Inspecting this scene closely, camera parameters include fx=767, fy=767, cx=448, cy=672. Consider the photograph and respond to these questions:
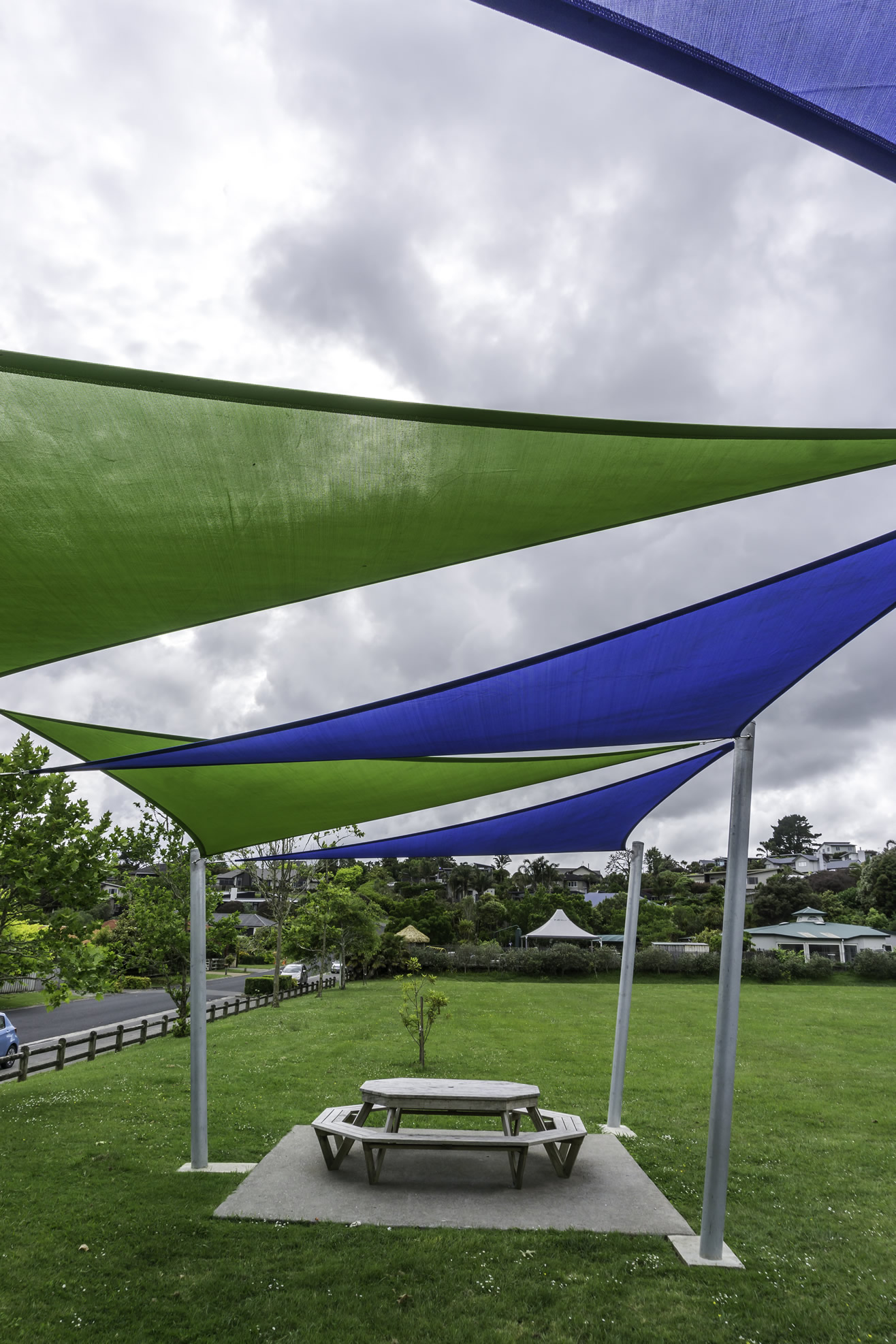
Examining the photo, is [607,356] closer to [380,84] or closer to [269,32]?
[380,84]

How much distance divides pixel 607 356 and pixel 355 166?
1567 mm

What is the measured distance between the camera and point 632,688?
384 centimetres

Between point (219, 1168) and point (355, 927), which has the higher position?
point (219, 1168)

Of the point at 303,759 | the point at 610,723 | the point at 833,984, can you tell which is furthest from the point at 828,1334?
the point at 833,984

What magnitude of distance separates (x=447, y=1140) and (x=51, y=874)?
521 cm

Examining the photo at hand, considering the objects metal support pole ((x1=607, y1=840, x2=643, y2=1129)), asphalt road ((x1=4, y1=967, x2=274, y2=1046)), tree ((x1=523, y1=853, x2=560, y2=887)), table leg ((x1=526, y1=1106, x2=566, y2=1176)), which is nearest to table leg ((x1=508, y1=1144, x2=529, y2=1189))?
table leg ((x1=526, y1=1106, x2=566, y2=1176))

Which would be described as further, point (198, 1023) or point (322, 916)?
point (322, 916)

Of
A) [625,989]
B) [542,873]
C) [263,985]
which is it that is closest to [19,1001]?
[263,985]

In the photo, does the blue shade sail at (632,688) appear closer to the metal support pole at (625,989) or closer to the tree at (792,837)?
the metal support pole at (625,989)

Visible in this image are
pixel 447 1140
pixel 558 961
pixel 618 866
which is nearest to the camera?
pixel 447 1140

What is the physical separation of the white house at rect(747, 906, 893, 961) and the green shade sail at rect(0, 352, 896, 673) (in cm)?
3196

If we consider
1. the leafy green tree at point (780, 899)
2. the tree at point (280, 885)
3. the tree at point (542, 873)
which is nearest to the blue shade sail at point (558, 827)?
the tree at point (280, 885)

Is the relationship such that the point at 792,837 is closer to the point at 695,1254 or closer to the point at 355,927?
the point at 355,927

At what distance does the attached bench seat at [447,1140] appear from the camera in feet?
17.4
